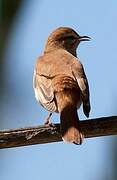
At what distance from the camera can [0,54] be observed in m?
2.04

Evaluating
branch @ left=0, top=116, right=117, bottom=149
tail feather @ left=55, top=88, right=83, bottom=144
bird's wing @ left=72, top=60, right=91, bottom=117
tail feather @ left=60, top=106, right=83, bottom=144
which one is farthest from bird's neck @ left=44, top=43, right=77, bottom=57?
branch @ left=0, top=116, right=117, bottom=149

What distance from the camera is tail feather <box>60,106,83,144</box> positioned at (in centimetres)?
350

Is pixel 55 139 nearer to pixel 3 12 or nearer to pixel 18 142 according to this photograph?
pixel 18 142

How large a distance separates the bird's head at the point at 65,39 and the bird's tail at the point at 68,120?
6.50ft

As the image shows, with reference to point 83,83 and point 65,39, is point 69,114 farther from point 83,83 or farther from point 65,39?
point 65,39

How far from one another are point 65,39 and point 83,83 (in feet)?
6.85

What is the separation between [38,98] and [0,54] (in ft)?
7.76

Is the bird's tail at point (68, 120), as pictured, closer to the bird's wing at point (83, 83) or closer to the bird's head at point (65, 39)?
the bird's wing at point (83, 83)

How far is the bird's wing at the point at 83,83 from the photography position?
383cm

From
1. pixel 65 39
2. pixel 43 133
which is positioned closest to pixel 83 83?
pixel 43 133

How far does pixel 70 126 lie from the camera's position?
3.78m

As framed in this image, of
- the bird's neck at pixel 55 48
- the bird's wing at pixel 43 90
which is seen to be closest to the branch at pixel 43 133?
the bird's wing at pixel 43 90

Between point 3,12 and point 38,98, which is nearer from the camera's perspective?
point 3,12

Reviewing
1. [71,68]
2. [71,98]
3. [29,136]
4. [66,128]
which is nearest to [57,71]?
[71,68]
